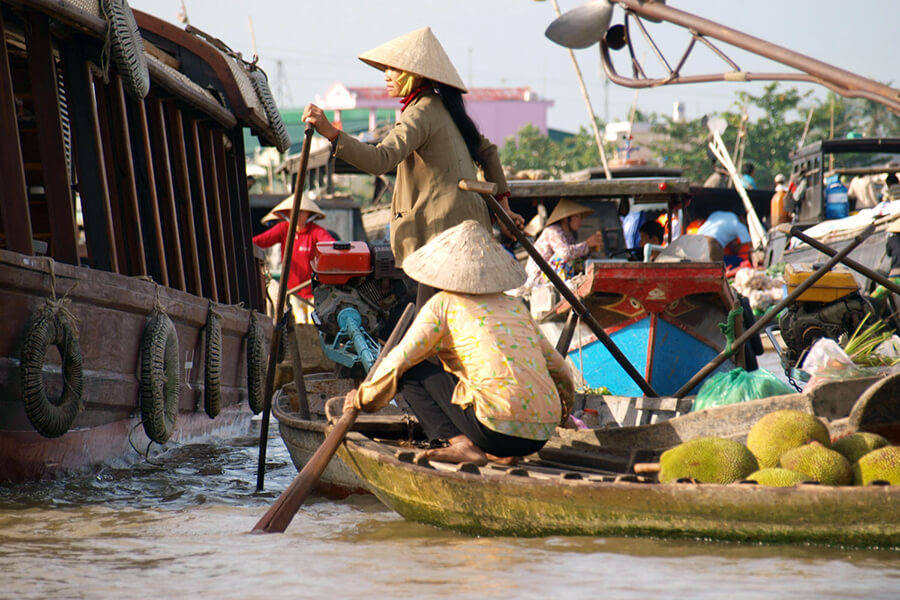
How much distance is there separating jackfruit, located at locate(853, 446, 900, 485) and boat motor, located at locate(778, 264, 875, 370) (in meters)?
4.17

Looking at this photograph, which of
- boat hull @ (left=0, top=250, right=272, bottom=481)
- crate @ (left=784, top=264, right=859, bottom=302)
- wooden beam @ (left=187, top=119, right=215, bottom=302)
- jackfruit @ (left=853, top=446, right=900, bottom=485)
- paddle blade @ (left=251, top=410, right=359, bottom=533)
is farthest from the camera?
crate @ (left=784, top=264, right=859, bottom=302)

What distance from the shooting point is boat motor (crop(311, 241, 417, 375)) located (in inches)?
250

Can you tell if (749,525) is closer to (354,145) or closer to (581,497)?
(581,497)

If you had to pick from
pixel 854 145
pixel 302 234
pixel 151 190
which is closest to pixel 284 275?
pixel 151 190

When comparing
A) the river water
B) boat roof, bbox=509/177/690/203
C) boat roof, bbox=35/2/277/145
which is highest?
boat roof, bbox=35/2/277/145

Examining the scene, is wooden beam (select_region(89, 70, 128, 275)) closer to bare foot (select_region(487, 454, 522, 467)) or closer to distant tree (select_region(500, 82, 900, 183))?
bare foot (select_region(487, 454, 522, 467))

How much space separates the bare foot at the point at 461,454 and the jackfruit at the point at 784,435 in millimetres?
1044

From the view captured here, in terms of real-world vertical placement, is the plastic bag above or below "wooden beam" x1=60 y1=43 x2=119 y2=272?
below

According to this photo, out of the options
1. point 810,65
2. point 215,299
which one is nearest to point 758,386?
point 810,65

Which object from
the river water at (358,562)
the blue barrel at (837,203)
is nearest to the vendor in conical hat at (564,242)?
the river water at (358,562)

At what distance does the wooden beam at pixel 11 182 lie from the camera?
4.67 metres

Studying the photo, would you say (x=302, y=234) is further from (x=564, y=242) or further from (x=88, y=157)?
(x=88, y=157)

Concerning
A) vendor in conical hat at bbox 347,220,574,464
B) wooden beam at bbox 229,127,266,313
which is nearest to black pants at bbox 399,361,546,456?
vendor in conical hat at bbox 347,220,574,464

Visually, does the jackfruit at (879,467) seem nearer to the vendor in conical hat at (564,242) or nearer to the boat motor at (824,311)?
the boat motor at (824,311)
